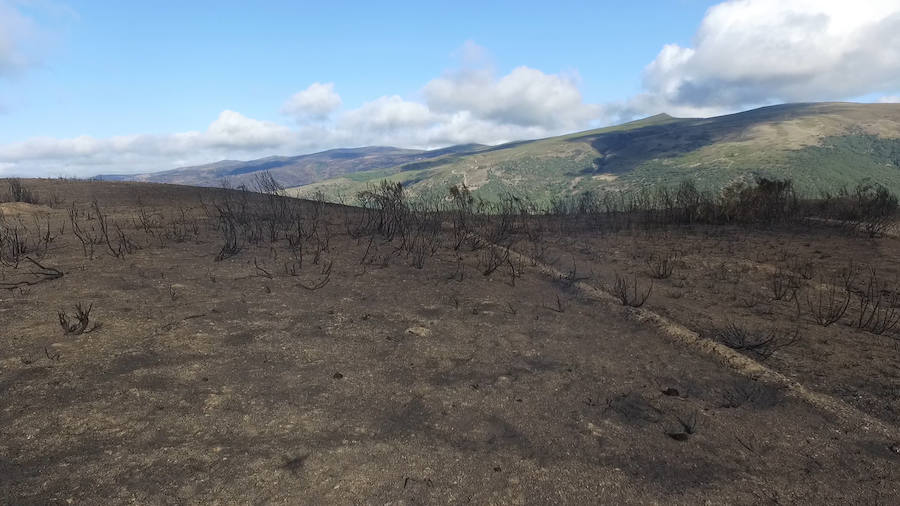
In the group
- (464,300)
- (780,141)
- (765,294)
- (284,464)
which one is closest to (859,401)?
(765,294)

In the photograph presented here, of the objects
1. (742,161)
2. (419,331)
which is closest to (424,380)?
(419,331)

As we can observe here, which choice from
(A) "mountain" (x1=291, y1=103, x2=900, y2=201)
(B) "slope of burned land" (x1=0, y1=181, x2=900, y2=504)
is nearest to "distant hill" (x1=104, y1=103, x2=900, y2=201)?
(A) "mountain" (x1=291, y1=103, x2=900, y2=201)

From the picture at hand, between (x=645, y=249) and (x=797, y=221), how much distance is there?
4.86 meters

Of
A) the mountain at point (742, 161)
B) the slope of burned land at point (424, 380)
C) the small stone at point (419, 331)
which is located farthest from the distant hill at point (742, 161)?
the small stone at point (419, 331)

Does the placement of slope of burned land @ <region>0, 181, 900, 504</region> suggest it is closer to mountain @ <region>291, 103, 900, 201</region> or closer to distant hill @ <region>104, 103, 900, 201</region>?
distant hill @ <region>104, 103, 900, 201</region>

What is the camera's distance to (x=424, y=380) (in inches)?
144

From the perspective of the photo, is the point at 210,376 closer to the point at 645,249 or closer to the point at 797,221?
the point at 645,249

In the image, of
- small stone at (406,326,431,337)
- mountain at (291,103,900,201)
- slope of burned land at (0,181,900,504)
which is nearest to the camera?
slope of burned land at (0,181,900,504)

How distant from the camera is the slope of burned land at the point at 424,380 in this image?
246cm

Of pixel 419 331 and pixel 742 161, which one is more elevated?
pixel 742 161

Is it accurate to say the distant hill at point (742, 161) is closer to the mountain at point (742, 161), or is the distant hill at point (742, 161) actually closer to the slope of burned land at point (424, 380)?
the mountain at point (742, 161)

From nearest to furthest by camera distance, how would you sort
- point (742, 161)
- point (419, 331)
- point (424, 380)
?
point (424, 380) < point (419, 331) < point (742, 161)

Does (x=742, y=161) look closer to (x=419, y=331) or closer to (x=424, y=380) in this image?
(x=419, y=331)

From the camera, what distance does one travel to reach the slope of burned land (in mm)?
2463
